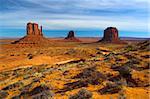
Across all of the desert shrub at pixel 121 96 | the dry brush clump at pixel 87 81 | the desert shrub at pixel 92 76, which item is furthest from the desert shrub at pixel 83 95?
the desert shrub at pixel 92 76

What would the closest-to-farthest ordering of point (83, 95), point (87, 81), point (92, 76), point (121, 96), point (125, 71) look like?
1. point (121, 96)
2. point (83, 95)
3. point (87, 81)
4. point (125, 71)
5. point (92, 76)

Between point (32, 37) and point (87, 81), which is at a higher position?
point (87, 81)

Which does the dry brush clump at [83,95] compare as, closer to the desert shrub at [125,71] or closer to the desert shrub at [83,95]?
Result: the desert shrub at [83,95]

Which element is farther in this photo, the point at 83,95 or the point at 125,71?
the point at 125,71

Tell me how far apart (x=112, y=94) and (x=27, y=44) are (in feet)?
324

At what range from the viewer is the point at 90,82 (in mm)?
13078

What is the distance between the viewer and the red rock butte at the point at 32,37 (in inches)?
4400

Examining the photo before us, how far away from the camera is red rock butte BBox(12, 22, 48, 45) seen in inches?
4400

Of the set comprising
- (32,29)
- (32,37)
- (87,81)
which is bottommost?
(32,37)

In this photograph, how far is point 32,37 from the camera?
4599 inches

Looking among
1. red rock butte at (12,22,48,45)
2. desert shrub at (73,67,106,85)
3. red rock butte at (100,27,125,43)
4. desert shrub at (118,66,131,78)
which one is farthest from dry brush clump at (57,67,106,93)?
red rock butte at (100,27,125,43)

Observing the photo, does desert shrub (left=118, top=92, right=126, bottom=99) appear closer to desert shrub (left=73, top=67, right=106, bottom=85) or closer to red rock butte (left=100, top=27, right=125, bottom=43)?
desert shrub (left=73, top=67, right=106, bottom=85)

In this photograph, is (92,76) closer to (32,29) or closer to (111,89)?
(111,89)

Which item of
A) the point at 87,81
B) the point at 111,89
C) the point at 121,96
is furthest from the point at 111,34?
the point at 121,96
